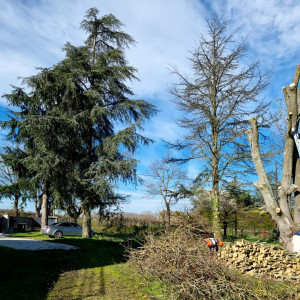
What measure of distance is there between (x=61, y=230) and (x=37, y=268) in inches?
482

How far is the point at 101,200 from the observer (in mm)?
17281

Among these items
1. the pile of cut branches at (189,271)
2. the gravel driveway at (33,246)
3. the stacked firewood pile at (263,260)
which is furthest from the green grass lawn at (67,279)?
the stacked firewood pile at (263,260)

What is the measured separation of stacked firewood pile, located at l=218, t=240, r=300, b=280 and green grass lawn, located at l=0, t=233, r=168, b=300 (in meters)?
3.17

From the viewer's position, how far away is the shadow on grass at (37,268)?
5.50 metres

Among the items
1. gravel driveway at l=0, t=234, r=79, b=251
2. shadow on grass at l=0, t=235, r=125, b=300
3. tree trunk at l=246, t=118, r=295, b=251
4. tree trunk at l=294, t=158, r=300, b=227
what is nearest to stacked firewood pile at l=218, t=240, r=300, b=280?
tree trunk at l=246, t=118, r=295, b=251

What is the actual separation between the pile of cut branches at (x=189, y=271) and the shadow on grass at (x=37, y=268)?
2322mm

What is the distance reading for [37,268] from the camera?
7848mm

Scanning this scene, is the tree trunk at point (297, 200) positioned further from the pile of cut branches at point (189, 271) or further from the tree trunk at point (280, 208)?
the pile of cut branches at point (189, 271)

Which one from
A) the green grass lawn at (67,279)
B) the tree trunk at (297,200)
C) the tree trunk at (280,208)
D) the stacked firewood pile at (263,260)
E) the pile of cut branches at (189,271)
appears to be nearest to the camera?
the pile of cut branches at (189,271)

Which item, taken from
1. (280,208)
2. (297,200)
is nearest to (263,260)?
(280,208)

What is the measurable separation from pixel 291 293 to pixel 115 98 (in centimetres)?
1678

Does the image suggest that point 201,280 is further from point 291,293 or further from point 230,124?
point 230,124

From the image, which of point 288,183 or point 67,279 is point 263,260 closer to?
point 288,183

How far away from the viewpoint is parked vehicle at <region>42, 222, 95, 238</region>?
18906 mm
